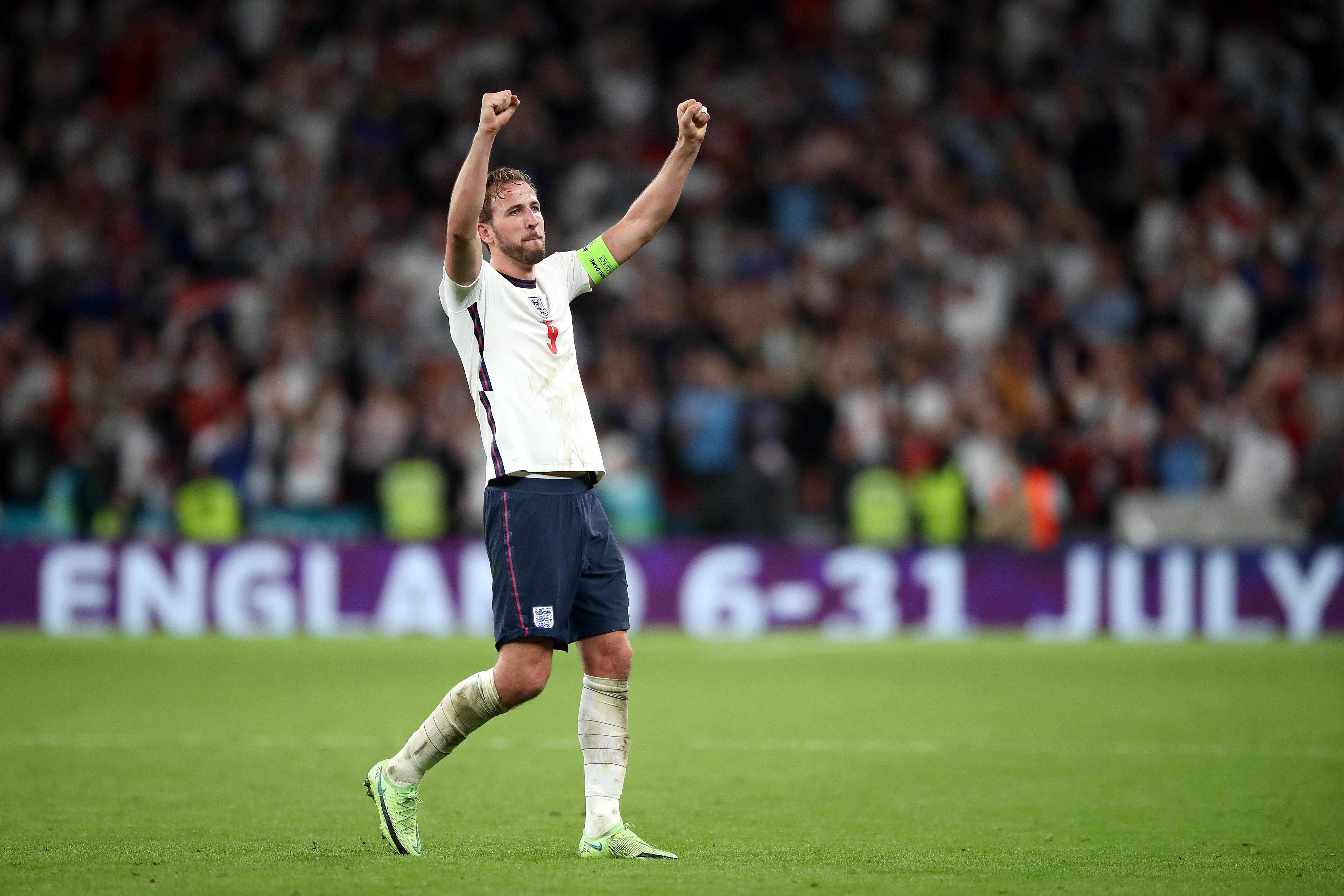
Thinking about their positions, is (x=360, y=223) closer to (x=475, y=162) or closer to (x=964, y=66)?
(x=964, y=66)

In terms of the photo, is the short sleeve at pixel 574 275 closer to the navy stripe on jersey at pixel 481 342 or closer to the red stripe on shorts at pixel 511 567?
the navy stripe on jersey at pixel 481 342

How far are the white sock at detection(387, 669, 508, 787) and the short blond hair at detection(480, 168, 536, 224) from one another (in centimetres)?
163

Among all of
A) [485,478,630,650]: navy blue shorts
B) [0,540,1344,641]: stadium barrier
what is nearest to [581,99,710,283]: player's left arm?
[485,478,630,650]: navy blue shorts

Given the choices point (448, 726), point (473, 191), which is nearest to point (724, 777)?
point (448, 726)

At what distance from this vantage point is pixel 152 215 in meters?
21.2

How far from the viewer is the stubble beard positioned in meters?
6.09

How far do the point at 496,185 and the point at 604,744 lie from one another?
203 cm

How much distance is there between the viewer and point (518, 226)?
6.11 meters

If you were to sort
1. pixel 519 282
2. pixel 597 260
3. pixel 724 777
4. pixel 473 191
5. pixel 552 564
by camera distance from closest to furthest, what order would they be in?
pixel 473 191
pixel 552 564
pixel 519 282
pixel 597 260
pixel 724 777

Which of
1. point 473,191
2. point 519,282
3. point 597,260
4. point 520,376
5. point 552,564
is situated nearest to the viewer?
point 473,191

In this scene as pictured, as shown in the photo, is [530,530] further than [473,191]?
Yes

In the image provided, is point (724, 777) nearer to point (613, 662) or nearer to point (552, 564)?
point (613, 662)

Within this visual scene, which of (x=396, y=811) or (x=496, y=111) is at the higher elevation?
→ (x=496, y=111)

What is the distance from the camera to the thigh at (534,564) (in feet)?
19.4
